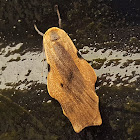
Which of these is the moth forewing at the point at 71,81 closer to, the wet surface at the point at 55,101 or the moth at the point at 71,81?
the moth at the point at 71,81

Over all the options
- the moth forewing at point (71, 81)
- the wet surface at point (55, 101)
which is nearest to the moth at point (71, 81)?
the moth forewing at point (71, 81)

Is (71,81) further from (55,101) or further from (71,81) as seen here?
(55,101)

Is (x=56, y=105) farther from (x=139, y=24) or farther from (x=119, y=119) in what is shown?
(x=139, y=24)

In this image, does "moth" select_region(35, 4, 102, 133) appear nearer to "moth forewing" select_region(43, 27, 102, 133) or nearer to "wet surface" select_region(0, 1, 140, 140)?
"moth forewing" select_region(43, 27, 102, 133)

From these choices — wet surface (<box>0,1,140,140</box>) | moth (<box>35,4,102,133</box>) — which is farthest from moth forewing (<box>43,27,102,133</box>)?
wet surface (<box>0,1,140,140</box>)

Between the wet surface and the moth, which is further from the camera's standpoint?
the wet surface

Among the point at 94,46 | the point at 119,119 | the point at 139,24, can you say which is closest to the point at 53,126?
the point at 119,119
